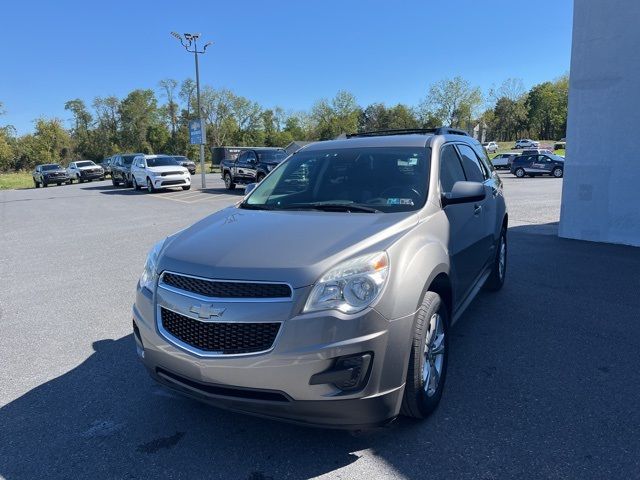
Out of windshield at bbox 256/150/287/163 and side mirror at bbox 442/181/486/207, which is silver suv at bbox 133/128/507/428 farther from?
windshield at bbox 256/150/287/163

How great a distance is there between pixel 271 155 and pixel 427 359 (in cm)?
1880

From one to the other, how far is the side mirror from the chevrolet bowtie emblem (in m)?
1.90

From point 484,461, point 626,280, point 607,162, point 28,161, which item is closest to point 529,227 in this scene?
point 607,162

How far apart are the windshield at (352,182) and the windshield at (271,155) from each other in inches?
654

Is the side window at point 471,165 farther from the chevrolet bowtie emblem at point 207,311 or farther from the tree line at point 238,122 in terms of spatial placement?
the tree line at point 238,122

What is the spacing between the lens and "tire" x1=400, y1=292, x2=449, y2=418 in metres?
2.66

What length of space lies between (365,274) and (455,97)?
298 feet

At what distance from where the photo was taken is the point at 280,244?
8.91 feet

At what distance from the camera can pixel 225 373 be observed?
2410 mm

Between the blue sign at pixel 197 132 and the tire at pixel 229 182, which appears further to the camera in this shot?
A: the blue sign at pixel 197 132

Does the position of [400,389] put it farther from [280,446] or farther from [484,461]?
[280,446]

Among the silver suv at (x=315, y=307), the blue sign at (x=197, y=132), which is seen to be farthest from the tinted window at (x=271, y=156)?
the silver suv at (x=315, y=307)

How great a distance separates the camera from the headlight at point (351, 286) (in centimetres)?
237

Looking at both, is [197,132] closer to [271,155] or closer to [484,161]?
[271,155]
